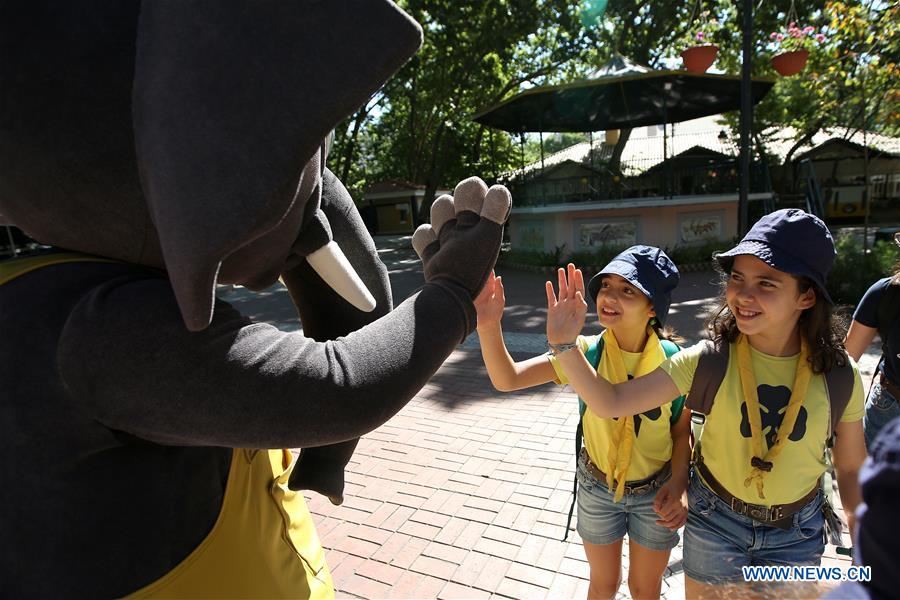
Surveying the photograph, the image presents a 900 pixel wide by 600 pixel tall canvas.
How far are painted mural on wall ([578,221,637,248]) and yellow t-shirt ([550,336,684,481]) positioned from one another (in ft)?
36.6

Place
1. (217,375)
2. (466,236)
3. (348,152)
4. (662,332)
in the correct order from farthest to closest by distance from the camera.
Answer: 1. (348,152)
2. (662,332)
3. (466,236)
4. (217,375)

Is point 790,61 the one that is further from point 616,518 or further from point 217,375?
point 217,375

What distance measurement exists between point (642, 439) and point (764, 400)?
1.44ft

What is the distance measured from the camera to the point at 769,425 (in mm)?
1685

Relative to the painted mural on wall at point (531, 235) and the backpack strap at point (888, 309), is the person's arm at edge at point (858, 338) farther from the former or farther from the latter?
the painted mural on wall at point (531, 235)

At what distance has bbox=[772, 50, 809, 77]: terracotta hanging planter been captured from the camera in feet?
25.0

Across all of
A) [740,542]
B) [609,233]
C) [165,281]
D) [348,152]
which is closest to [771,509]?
[740,542]

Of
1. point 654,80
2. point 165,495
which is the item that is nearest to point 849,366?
point 165,495

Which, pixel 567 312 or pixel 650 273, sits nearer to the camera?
pixel 567 312

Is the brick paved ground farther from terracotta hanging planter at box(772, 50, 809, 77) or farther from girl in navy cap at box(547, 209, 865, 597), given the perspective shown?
terracotta hanging planter at box(772, 50, 809, 77)

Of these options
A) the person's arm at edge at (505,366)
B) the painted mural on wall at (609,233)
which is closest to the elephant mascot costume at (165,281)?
the person's arm at edge at (505,366)

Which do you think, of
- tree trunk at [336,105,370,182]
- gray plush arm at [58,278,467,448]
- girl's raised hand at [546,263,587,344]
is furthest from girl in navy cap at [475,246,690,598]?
tree trunk at [336,105,370,182]

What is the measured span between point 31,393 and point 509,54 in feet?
57.1

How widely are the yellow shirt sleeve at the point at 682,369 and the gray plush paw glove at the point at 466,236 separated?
3.04ft
